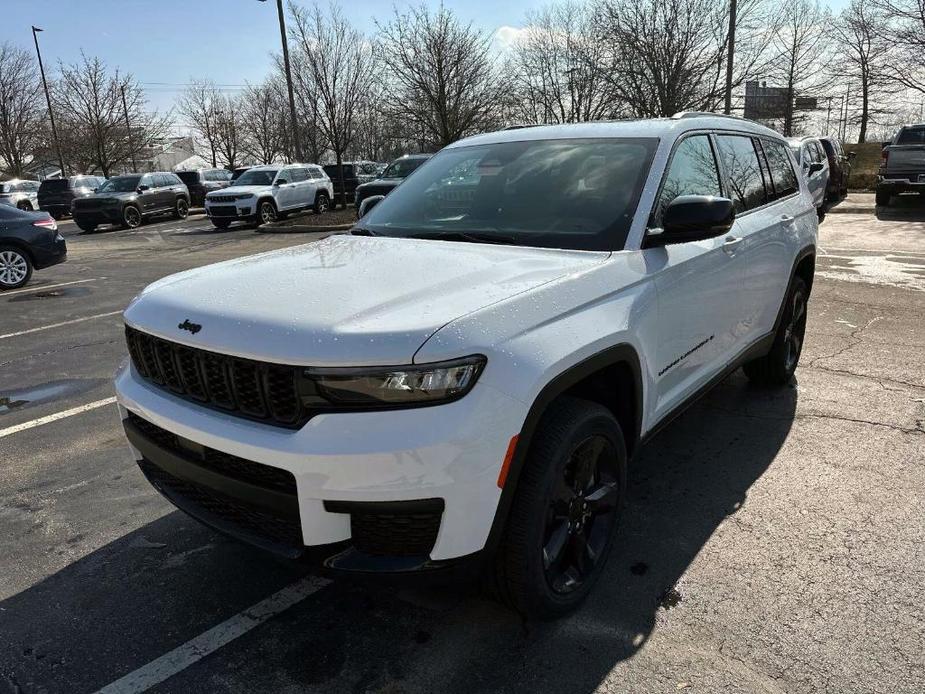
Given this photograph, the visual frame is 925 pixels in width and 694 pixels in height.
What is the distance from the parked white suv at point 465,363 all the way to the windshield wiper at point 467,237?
12mm

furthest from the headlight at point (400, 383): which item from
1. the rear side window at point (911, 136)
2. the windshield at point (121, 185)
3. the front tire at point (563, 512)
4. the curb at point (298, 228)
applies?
the windshield at point (121, 185)

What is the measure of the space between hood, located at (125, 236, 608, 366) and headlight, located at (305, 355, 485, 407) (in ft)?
0.11

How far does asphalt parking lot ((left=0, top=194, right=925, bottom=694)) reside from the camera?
90.8 inches

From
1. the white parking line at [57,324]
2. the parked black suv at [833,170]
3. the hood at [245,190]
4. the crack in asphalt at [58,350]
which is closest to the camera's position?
the crack in asphalt at [58,350]

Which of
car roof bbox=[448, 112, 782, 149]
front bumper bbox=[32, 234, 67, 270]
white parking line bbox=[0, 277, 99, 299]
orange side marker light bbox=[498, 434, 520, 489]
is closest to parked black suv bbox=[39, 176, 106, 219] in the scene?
front bumper bbox=[32, 234, 67, 270]

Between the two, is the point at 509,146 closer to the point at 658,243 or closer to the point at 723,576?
the point at 658,243

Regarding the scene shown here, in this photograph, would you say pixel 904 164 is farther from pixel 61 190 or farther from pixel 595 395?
pixel 61 190

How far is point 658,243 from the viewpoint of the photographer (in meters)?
2.95

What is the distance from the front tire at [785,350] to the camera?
15.6 ft

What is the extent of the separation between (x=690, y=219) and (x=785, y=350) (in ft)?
8.43

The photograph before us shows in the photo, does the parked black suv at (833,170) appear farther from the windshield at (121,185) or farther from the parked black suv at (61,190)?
the parked black suv at (61,190)

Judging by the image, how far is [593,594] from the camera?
2709 mm

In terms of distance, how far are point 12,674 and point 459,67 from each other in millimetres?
23384

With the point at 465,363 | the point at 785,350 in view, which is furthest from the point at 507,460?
the point at 785,350
